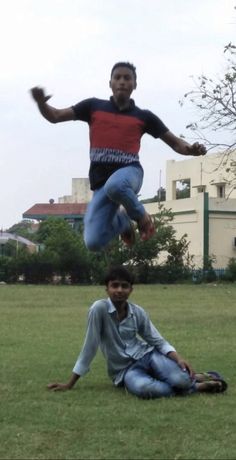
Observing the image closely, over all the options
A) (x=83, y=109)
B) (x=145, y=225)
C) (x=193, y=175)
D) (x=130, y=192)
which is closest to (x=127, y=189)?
(x=130, y=192)

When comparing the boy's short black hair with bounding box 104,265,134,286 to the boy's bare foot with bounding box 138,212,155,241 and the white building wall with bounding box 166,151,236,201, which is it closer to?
the boy's bare foot with bounding box 138,212,155,241

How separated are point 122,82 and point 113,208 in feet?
3.62

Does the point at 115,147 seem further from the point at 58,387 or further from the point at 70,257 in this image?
the point at 70,257

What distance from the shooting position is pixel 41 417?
5.99m

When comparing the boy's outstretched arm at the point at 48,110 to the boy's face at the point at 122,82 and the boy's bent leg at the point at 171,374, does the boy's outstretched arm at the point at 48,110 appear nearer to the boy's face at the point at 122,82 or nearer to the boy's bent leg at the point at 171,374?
the boy's face at the point at 122,82

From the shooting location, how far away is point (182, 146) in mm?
7074

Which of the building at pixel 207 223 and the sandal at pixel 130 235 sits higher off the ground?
the building at pixel 207 223

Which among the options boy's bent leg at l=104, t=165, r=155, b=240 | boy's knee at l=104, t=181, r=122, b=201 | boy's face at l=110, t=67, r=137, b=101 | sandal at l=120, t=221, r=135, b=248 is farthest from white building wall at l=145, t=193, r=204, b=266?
boy's knee at l=104, t=181, r=122, b=201

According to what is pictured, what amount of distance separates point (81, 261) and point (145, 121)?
1328 inches

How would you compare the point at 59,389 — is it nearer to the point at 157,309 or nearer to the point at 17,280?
the point at 157,309

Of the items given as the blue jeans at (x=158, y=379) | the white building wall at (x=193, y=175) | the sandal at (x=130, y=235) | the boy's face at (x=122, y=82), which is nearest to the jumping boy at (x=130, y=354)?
the blue jeans at (x=158, y=379)

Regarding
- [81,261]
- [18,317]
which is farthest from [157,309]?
[81,261]

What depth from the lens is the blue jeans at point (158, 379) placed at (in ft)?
22.8

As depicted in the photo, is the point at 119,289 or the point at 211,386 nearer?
the point at 211,386
